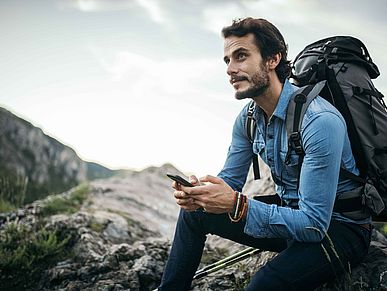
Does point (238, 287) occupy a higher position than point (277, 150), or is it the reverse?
point (277, 150)

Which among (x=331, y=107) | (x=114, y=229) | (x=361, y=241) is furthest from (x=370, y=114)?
(x=114, y=229)

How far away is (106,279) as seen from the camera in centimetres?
566

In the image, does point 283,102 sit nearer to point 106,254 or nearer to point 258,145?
point 258,145

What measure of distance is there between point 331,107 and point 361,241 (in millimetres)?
1206

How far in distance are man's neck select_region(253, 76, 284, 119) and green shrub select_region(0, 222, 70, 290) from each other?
4.35 m

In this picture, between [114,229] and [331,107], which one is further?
[114,229]

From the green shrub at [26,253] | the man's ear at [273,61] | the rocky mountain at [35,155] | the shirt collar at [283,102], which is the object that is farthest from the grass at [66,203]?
the rocky mountain at [35,155]

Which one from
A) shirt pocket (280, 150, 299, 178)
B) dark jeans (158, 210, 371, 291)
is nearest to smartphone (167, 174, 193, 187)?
dark jeans (158, 210, 371, 291)

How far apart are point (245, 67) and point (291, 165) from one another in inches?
40.7

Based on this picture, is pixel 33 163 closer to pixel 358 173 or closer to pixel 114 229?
pixel 114 229

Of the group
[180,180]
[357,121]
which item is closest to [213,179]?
[180,180]

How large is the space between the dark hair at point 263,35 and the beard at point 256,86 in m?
0.19

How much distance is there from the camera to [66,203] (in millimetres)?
9641

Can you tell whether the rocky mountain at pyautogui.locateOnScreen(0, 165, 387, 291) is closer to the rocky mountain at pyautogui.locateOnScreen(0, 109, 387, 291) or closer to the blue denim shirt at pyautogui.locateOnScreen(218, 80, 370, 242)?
the rocky mountain at pyautogui.locateOnScreen(0, 109, 387, 291)
